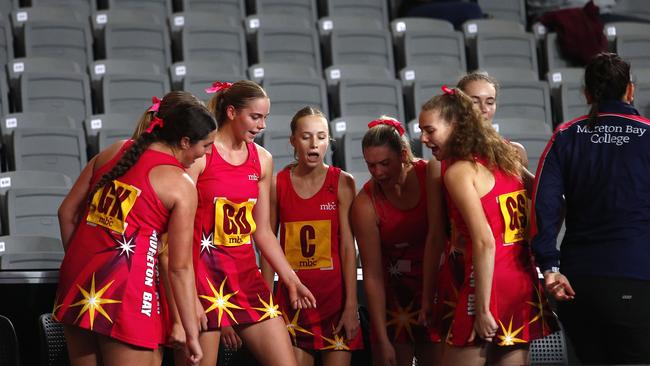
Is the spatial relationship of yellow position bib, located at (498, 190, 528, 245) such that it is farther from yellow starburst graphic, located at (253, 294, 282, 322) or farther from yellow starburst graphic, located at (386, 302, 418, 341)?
yellow starburst graphic, located at (253, 294, 282, 322)

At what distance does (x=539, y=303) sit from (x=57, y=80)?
428cm

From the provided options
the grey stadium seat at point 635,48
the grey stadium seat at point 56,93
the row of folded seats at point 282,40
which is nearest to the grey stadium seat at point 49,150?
the grey stadium seat at point 56,93

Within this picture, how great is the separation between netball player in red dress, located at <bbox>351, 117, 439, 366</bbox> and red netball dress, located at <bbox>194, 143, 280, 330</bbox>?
17.3 inches

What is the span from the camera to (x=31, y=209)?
534 centimetres

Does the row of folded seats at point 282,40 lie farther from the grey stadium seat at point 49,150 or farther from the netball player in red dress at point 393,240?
the netball player in red dress at point 393,240

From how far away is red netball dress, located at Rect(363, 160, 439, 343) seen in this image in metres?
3.70

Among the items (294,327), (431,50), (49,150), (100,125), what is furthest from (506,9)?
(294,327)

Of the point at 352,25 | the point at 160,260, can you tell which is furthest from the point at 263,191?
the point at 352,25

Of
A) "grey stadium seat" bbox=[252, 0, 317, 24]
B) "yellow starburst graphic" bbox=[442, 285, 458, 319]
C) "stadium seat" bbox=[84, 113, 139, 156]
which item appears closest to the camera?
"yellow starburst graphic" bbox=[442, 285, 458, 319]

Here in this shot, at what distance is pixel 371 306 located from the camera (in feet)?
12.0

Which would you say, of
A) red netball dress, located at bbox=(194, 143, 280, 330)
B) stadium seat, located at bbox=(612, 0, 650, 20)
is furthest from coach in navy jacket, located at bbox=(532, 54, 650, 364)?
stadium seat, located at bbox=(612, 0, 650, 20)

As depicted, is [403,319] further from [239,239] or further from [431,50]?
[431,50]

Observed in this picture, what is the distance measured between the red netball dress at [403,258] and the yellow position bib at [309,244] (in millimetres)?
226

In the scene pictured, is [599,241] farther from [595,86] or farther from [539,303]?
[595,86]
